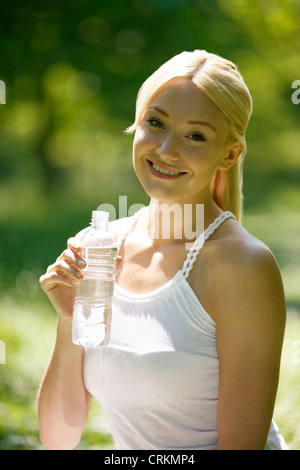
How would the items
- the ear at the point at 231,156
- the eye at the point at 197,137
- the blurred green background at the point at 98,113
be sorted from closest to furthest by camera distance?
the eye at the point at 197,137 < the ear at the point at 231,156 < the blurred green background at the point at 98,113

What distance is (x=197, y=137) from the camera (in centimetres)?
164

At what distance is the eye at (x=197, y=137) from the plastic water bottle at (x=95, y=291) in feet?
1.01

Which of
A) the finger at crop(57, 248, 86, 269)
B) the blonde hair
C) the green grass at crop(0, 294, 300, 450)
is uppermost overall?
the blonde hair

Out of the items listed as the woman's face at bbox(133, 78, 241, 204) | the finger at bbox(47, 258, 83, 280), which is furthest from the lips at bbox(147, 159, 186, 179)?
the finger at bbox(47, 258, 83, 280)

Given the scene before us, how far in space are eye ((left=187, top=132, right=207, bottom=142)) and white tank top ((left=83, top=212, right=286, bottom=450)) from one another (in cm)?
24

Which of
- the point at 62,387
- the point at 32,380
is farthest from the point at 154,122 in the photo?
the point at 32,380

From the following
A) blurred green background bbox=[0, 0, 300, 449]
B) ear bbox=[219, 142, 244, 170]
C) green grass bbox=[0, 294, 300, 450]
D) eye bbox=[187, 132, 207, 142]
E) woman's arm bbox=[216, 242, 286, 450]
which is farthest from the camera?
blurred green background bbox=[0, 0, 300, 449]

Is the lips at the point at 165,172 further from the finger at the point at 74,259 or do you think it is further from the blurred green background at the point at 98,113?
the blurred green background at the point at 98,113

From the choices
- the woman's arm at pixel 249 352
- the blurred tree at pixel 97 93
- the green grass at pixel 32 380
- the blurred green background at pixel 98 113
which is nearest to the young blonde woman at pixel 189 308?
the woman's arm at pixel 249 352

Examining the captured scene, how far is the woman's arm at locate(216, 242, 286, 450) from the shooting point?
1.52 metres

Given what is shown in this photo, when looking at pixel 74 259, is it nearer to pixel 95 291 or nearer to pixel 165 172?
pixel 95 291

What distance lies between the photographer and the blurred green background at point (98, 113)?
19.9ft

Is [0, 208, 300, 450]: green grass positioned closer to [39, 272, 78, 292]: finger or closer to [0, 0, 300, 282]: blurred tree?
[0, 0, 300, 282]: blurred tree

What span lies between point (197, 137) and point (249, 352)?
1.90ft
